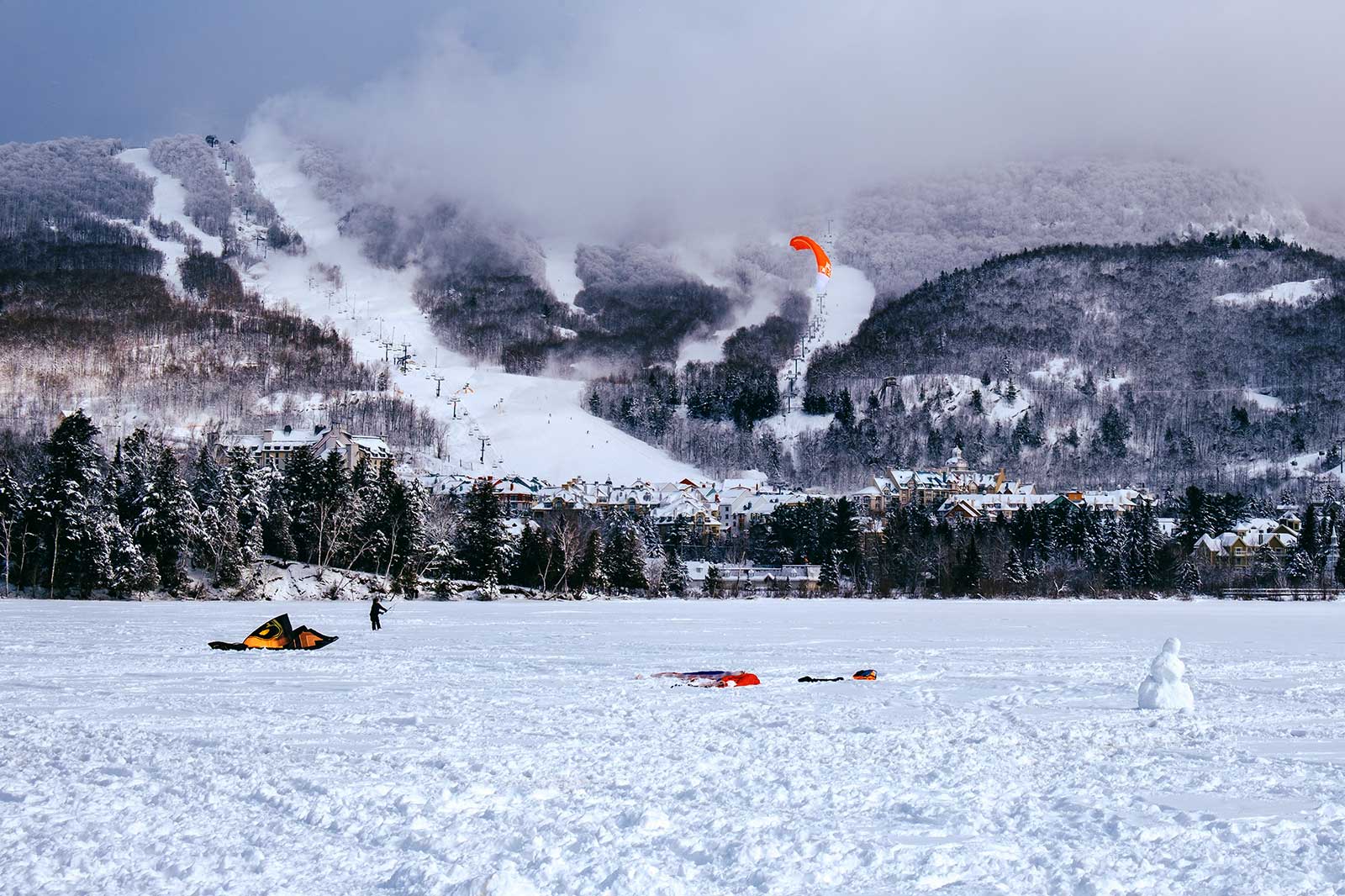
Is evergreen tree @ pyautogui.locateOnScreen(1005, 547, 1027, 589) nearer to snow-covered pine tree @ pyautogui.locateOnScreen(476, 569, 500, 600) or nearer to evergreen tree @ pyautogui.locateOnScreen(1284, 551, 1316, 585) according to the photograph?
evergreen tree @ pyautogui.locateOnScreen(1284, 551, 1316, 585)

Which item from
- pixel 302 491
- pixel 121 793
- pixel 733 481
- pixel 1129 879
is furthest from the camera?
pixel 733 481

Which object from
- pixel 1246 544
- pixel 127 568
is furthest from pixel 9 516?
pixel 1246 544

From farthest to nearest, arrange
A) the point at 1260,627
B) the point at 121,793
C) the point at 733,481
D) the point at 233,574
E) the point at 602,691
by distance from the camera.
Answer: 1. the point at 733,481
2. the point at 233,574
3. the point at 1260,627
4. the point at 602,691
5. the point at 121,793

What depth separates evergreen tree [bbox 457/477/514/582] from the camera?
219 ft

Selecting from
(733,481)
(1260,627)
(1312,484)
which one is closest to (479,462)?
(733,481)

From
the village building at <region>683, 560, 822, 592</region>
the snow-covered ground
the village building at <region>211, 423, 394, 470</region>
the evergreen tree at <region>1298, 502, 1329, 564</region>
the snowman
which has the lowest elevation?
the snow-covered ground

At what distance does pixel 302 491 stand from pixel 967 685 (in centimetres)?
5393

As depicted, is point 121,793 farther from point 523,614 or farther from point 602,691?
point 523,614

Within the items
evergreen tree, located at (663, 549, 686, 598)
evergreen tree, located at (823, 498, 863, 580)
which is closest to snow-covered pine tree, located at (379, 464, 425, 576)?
evergreen tree, located at (663, 549, 686, 598)

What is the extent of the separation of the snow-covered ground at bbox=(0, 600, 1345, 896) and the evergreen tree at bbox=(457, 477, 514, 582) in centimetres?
4257

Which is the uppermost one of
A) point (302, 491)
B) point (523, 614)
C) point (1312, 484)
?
point (1312, 484)

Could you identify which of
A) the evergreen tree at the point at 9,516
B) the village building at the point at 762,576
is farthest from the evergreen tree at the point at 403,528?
the village building at the point at 762,576

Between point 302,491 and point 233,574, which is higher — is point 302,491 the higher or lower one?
the higher one

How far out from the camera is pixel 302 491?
2618 inches
